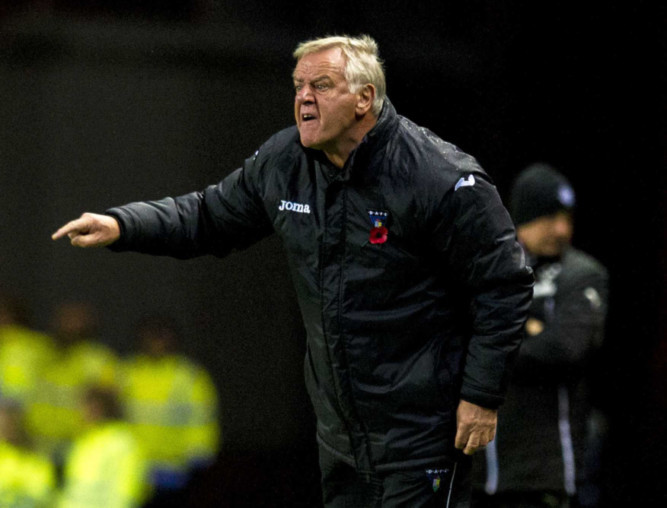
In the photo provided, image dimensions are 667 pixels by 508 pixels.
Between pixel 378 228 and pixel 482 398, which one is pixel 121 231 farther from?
pixel 482 398

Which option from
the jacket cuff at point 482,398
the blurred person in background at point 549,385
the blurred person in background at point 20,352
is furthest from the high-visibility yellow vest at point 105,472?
the jacket cuff at point 482,398

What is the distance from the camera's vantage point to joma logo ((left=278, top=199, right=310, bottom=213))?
2836 mm

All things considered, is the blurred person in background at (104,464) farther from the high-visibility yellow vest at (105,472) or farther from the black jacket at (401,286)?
the black jacket at (401,286)

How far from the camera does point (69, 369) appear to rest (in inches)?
250

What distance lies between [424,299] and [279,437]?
3.19 metres

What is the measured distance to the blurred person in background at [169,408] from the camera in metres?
5.95

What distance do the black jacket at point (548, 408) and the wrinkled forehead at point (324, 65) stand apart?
1.29 metres

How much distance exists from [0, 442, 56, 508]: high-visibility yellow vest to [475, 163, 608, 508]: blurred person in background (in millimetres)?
2772

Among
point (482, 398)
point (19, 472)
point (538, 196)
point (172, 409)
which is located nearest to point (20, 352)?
point (19, 472)

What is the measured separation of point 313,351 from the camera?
9.50 feet

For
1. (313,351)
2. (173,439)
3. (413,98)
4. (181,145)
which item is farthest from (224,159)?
(313,351)

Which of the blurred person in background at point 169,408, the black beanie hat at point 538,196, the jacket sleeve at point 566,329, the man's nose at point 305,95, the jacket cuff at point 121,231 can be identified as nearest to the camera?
the man's nose at point 305,95

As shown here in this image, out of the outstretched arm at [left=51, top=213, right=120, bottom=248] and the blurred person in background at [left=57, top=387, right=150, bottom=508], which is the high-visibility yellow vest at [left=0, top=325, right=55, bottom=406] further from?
the outstretched arm at [left=51, top=213, right=120, bottom=248]

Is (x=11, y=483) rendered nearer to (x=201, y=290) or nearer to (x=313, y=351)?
(x=201, y=290)
